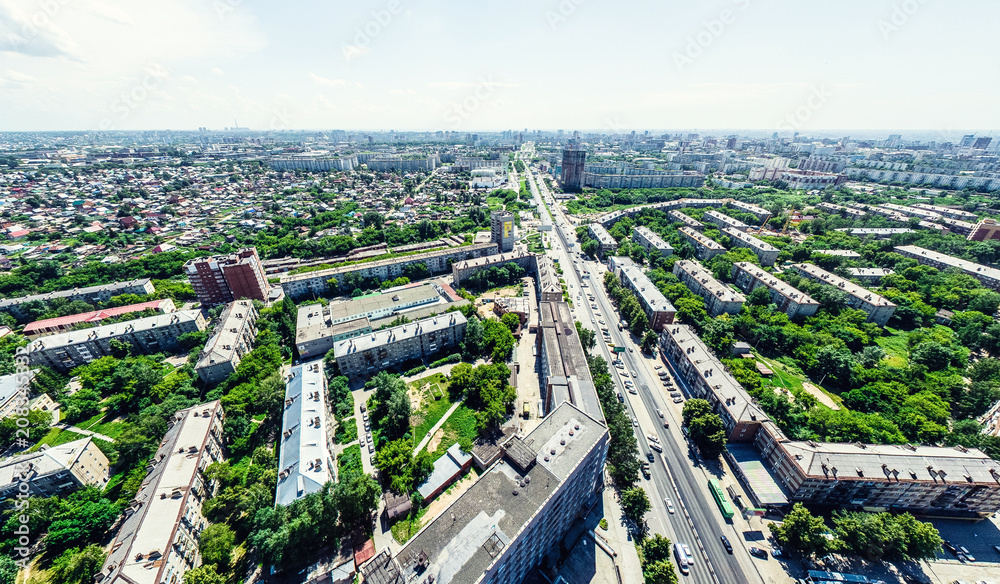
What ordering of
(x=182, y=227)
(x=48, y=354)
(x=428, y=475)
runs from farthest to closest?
(x=182, y=227)
(x=48, y=354)
(x=428, y=475)

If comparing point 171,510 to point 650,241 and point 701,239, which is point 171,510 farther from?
point 701,239

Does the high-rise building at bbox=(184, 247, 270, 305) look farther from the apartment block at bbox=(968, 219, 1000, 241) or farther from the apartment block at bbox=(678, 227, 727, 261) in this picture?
the apartment block at bbox=(968, 219, 1000, 241)

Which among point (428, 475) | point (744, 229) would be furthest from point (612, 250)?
point (428, 475)

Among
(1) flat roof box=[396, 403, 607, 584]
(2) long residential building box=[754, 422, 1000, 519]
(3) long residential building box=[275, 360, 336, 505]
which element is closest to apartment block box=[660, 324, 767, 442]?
(2) long residential building box=[754, 422, 1000, 519]

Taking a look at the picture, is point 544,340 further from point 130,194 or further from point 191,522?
point 130,194

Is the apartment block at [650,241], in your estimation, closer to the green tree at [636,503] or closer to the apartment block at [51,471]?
the green tree at [636,503]

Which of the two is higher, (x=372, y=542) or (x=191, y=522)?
(x=191, y=522)
